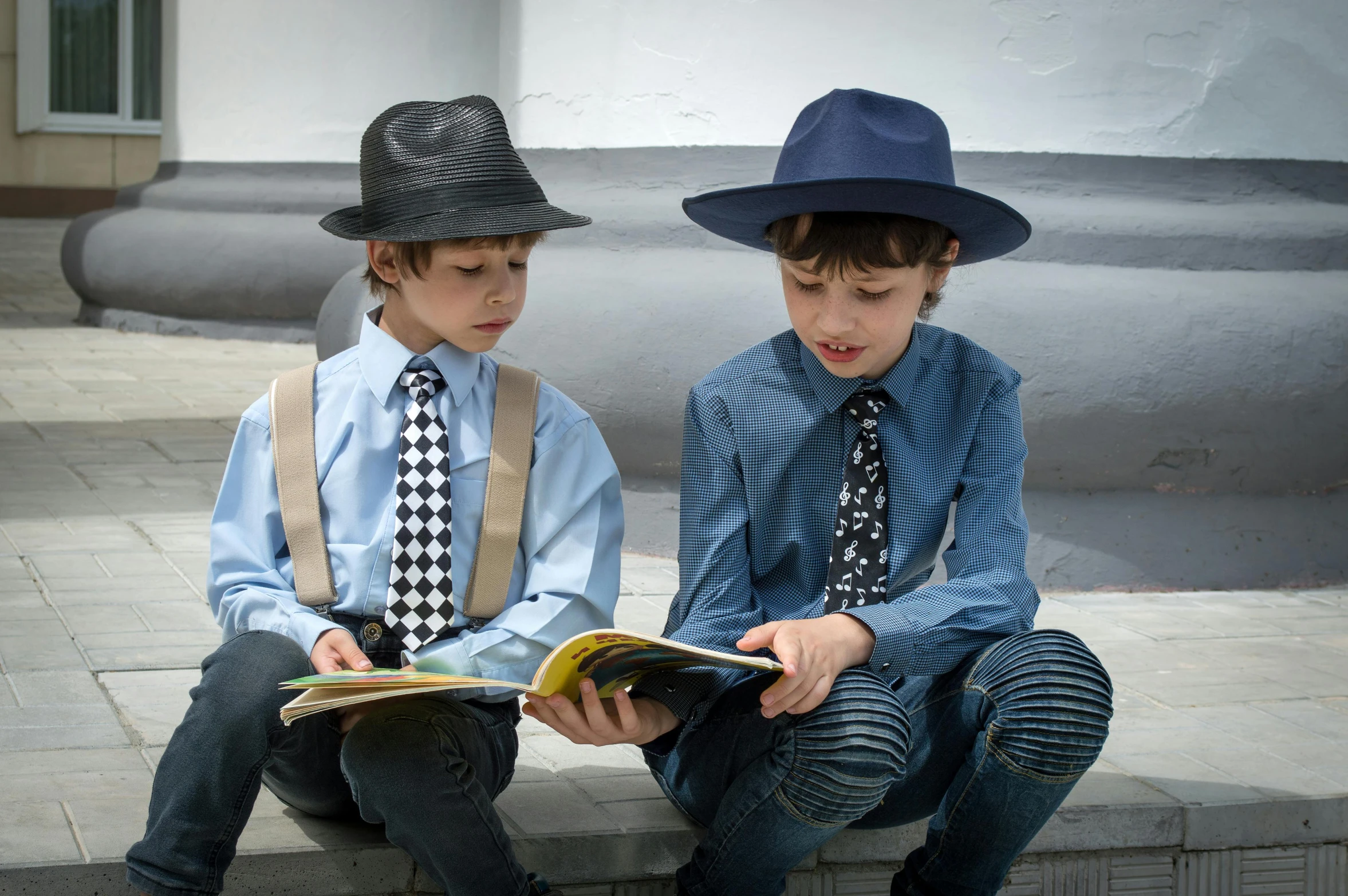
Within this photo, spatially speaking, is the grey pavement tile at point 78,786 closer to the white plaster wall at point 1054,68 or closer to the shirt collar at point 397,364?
the shirt collar at point 397,364

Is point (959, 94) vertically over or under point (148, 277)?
over

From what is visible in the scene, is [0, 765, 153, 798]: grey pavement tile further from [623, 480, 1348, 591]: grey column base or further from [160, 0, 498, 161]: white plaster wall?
[160, 0, 498, 161]: white plaster wall

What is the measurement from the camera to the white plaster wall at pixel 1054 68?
4.11 meters

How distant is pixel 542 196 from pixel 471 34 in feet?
23.5

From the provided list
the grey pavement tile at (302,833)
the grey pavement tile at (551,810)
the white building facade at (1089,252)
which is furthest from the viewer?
the white building facade at (1089,252)

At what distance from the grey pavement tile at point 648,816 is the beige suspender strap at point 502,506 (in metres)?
0.46

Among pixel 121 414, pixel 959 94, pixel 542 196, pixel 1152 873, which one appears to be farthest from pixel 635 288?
pixel 121 414

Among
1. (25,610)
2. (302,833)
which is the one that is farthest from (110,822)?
(25,610)

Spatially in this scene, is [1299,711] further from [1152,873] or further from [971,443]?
[971,443]

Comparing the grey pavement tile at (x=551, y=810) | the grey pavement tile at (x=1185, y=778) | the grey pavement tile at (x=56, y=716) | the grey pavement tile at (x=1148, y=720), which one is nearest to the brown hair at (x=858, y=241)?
the grey pavement tile at (x=551, y=810)

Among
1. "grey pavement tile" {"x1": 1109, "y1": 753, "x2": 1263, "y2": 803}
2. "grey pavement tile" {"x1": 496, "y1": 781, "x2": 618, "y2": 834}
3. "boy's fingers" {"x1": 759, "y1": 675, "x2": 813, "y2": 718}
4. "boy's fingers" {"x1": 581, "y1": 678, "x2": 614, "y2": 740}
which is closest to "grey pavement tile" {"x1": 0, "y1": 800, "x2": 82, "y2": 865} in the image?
"grey pavement tile" {"x1": 496, "y1": 781, "x2": 618, "y2": 834}

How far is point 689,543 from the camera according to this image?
2279 millimetres

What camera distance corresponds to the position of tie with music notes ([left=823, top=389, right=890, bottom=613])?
2.28m

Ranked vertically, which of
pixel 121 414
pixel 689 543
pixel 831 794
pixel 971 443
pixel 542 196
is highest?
pixel 542 196
